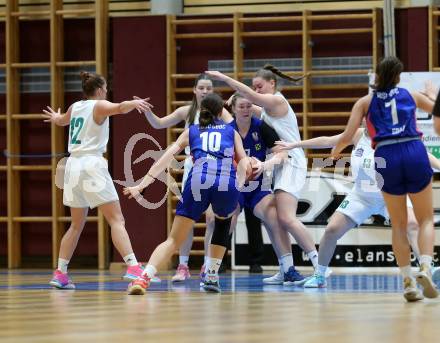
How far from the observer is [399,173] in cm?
600

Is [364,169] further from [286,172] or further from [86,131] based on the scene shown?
[86,131]

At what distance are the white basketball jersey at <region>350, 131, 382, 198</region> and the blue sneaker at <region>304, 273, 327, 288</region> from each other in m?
0.78

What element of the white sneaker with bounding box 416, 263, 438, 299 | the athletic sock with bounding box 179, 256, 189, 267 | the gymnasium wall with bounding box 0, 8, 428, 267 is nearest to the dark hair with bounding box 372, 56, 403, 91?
the white sneaker with bounding box 416, 263, 438, 299

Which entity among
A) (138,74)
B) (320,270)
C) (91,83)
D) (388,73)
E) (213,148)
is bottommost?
(320,270)

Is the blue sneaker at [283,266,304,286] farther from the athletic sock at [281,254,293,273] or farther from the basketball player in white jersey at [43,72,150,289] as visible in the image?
the basketball player in white jersey at [43,72,150,289]

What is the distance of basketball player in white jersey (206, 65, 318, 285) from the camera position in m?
7.93

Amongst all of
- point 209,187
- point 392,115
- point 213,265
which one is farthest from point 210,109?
point 392,115

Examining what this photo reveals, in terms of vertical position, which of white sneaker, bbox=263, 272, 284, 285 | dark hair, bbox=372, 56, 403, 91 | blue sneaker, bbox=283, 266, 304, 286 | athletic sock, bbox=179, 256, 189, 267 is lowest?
white sneaker, bbox=263, 272, 284, 285

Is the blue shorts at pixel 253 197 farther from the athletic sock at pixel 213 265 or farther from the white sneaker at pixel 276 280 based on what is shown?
the athletic sock at pixel 213 265

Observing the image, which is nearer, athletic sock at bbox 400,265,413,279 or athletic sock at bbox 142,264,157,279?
athletic sock at bbox 400,265,413,279

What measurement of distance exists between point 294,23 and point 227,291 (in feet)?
18.5

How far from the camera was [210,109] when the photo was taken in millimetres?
6988

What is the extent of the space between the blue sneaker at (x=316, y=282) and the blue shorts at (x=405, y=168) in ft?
5.73

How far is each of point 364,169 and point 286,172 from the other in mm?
664
